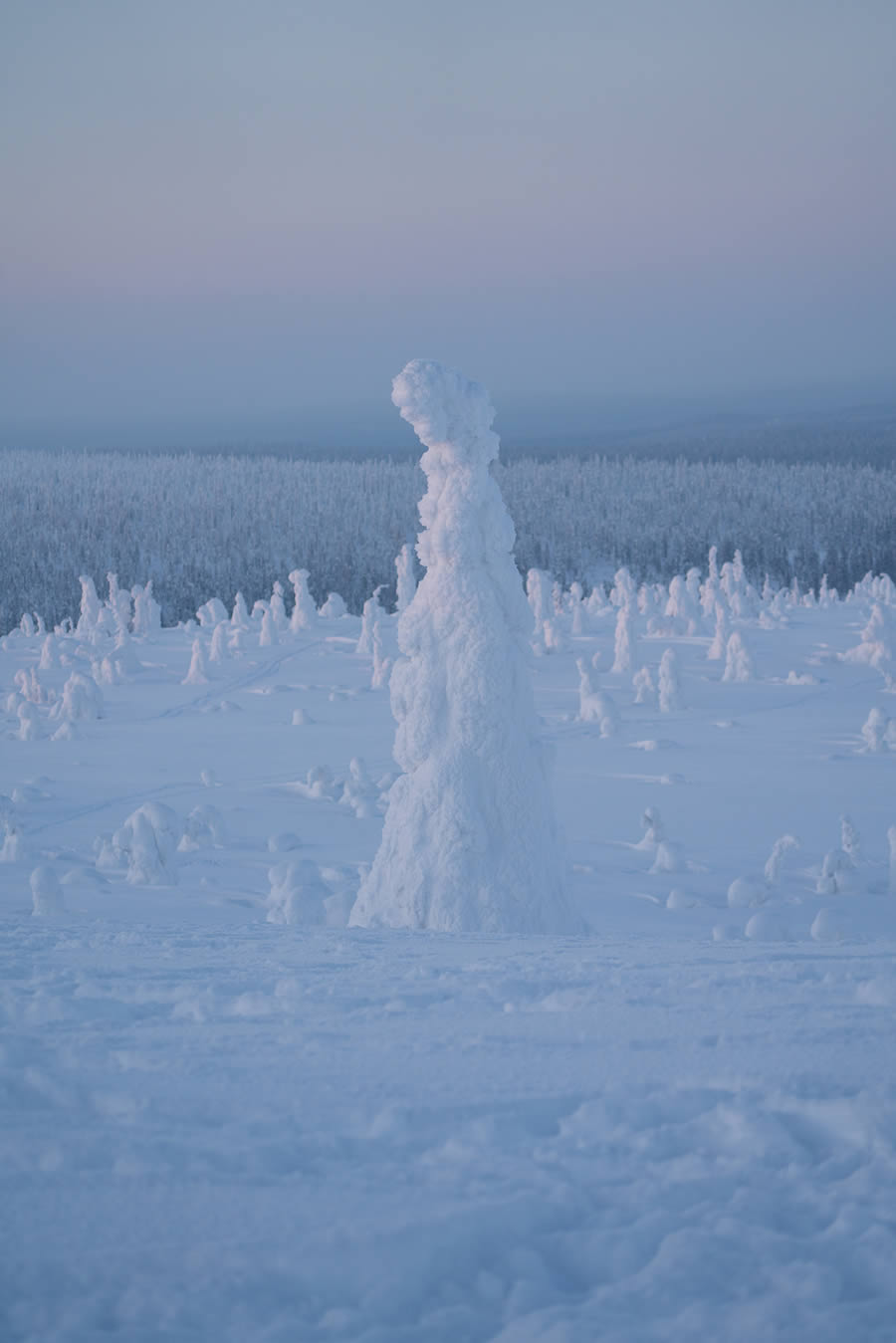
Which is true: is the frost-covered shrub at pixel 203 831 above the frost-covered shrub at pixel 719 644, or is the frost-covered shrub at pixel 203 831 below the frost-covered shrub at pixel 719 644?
below

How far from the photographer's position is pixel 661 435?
595 feet

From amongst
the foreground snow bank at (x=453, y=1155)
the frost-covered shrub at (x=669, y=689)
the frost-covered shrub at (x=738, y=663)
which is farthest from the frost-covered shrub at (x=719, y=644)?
the foreground snow bank at (x=453, y=1155)

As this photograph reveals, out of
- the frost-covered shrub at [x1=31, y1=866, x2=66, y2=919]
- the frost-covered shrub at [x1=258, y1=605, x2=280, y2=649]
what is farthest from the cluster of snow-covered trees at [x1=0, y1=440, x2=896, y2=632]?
the frost-covered shrub at [x1=31, y1=866, x2=66, y2=919]

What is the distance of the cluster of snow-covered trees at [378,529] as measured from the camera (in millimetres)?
65250

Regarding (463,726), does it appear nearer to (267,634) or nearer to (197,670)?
(197,670)

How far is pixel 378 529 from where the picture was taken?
2908 inches

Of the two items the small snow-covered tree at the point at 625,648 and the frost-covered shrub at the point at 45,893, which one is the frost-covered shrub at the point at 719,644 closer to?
the small snow-covered tree at the point at 625,648

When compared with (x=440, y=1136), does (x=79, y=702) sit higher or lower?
higher

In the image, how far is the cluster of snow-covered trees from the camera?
65.2 meters

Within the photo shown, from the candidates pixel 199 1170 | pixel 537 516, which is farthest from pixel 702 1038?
pixel 537 516

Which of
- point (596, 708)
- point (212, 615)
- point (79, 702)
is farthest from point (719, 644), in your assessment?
point (212, 615)

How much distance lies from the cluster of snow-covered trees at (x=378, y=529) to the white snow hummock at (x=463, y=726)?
51155 millimetres

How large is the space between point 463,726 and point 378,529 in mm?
67785

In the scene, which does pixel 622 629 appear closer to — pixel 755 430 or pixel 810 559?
pixel 810 559
